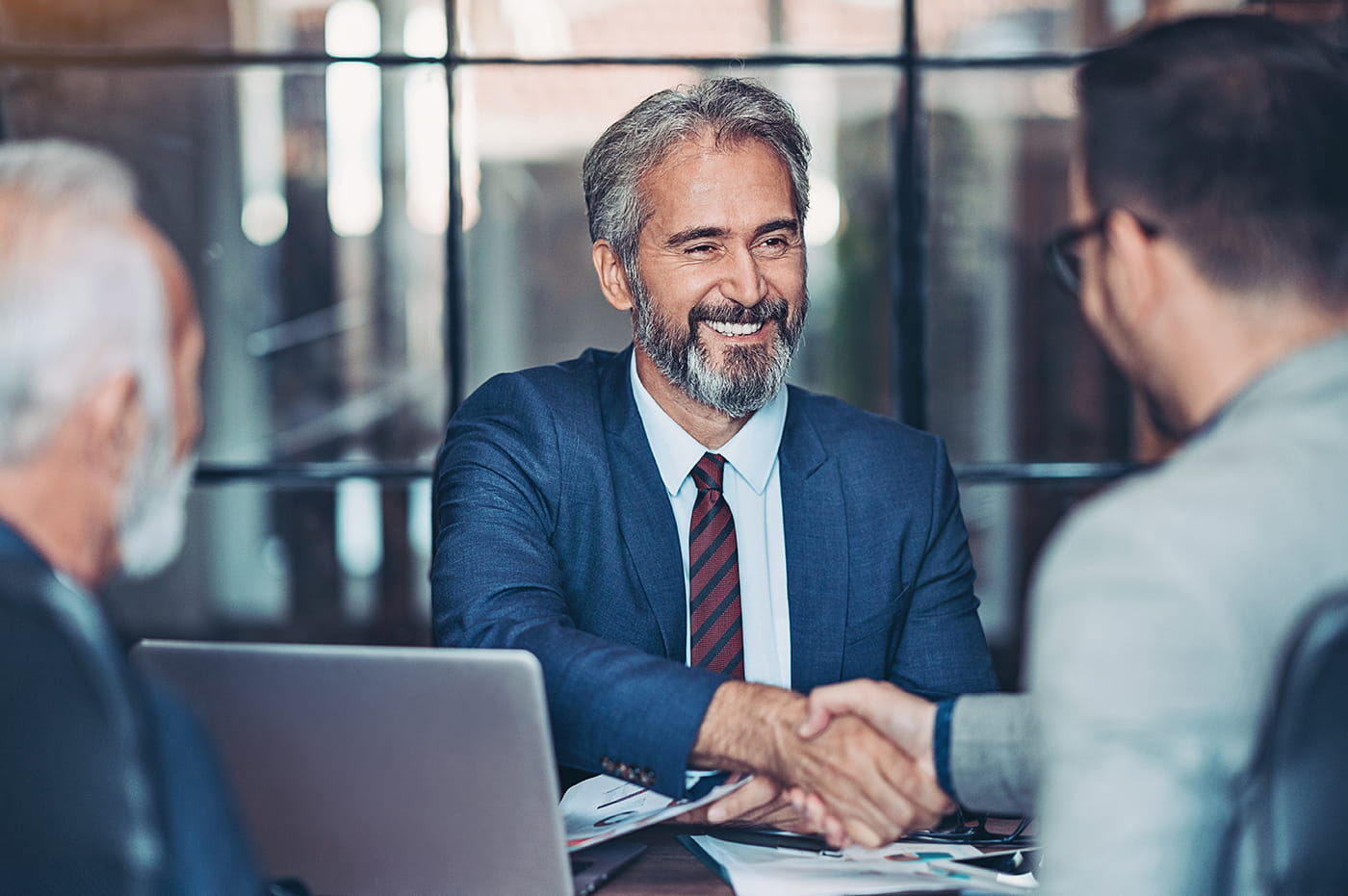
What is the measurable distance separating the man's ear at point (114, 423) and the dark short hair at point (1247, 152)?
2.75 feet

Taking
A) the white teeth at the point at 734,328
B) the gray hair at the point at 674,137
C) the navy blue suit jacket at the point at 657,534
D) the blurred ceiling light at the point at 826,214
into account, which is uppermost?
the blurred ceiling light at the point at 826,214

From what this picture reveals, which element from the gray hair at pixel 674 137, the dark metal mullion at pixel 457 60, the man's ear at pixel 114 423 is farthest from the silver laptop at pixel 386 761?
the dark metal mullion at pixel 457 60

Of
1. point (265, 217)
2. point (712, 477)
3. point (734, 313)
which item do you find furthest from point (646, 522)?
point (265, 217)

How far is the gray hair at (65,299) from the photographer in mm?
937

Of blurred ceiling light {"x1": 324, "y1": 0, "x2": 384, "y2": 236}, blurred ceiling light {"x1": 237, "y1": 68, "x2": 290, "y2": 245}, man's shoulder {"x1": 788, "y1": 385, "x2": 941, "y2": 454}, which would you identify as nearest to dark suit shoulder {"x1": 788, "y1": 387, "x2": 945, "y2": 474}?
man's shoulder {"x1": 788, "y1": 385, "x2": 941, "y2": 454}

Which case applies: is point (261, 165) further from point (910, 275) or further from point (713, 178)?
point (713, 178)

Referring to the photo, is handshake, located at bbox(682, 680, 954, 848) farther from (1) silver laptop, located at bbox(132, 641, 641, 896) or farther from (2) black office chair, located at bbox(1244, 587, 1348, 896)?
(2) black office chair, located at bbox(1244, 587, 1348, 896)

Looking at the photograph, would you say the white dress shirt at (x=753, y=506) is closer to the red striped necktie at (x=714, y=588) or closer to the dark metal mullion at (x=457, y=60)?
the red striped necktie at (x=714, y=588)

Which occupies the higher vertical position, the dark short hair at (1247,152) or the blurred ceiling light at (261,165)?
the blurred ceiling light at (261,165)

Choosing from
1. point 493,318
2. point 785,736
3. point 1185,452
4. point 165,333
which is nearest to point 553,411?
point 785,736

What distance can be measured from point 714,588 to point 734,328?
0.44 m

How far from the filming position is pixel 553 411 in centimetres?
210

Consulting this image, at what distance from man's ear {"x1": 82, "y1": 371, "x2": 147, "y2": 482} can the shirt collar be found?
1.15m

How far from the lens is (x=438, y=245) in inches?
230
